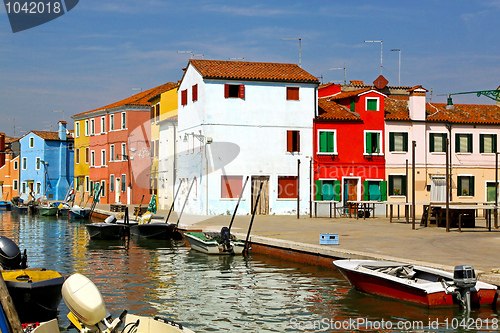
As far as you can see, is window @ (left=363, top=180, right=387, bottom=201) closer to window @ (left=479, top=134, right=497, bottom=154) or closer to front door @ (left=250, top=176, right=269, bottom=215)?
front door @ (left=250, top=176, right=269, bottom=215)

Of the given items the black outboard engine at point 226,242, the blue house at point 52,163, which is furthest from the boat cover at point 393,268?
the blue house at point 52,163

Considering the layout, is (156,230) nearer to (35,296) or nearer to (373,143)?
(35,296)

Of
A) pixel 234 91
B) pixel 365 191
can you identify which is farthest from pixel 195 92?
pixel 365 191

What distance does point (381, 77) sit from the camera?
4691 centimetres

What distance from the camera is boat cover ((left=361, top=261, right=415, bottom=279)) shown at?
13719 mm

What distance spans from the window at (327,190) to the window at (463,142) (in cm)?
879

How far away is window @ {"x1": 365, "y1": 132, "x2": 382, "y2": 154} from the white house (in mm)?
3797

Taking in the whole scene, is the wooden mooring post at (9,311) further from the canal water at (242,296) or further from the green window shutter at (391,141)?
the green window shutter at (391,141)

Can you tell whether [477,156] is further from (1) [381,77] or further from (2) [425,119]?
(1) [381,77]

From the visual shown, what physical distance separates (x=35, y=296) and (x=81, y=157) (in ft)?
182

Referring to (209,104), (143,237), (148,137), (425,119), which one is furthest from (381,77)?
(143,237)

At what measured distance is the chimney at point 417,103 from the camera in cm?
3905

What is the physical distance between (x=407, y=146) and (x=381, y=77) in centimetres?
976

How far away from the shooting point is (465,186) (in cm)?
3938
